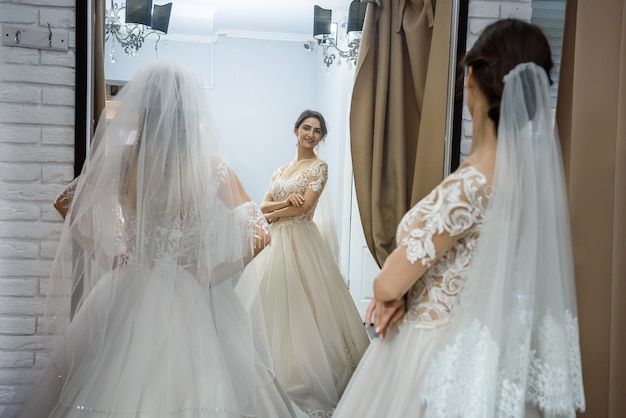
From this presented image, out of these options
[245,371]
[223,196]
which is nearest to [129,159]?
[223,196]

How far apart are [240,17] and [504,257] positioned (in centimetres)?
150

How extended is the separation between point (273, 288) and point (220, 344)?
2.22 feet

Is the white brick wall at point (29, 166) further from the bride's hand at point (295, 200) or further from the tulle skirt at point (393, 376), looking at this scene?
the tulle skirt at point (393, 376)

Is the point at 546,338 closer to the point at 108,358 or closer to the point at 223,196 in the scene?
the point at 223,196

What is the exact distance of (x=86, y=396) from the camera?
1614mm

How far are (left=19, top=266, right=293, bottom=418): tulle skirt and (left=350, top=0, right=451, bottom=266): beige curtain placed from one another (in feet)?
2.81

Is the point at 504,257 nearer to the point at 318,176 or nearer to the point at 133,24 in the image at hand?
the point at 318,176

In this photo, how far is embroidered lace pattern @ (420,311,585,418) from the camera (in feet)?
3.91

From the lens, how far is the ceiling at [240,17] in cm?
221

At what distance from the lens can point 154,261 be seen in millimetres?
1766

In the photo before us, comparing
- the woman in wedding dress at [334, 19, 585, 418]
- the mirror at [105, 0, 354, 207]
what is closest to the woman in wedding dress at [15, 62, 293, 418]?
the mirror at [105, 0, 354, 207]

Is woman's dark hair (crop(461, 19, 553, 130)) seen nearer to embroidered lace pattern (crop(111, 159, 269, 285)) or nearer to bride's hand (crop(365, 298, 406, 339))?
bride's hand (crop(365, 298, 406, 339))

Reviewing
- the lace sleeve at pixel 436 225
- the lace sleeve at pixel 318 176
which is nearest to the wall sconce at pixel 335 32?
the lace sleeve at pixel 318 176

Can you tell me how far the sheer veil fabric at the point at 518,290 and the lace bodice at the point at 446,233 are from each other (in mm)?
43
